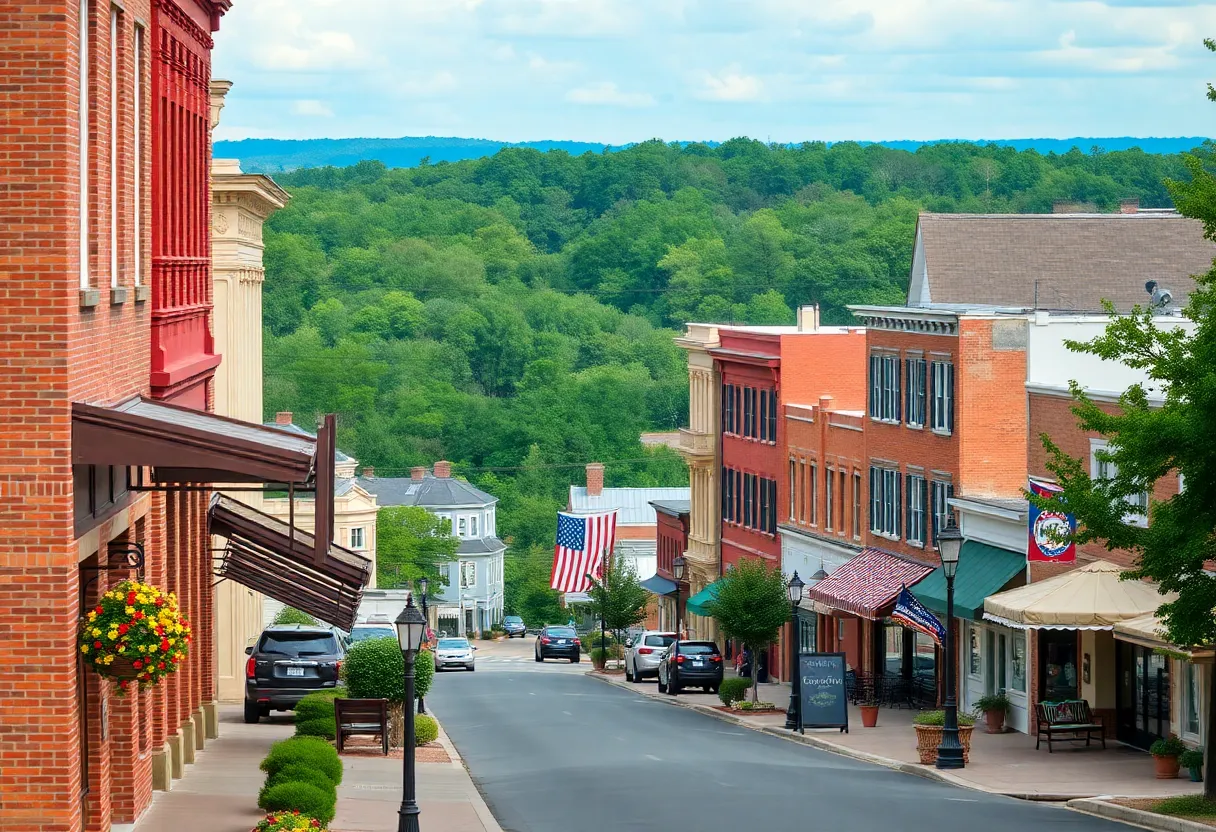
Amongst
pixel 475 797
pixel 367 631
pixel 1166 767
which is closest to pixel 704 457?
pixel 367 631

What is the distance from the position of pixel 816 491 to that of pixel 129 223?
3995 cm

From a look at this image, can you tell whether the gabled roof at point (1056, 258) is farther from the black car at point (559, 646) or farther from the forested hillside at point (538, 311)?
the forested hillside at point (538, 311)

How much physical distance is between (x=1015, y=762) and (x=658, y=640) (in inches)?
1095

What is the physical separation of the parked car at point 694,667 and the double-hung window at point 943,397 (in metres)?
10.6

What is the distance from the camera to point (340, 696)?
101ft

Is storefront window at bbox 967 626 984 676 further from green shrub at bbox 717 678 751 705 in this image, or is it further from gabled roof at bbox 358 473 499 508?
gabled roof at bbox 358 473 499 508

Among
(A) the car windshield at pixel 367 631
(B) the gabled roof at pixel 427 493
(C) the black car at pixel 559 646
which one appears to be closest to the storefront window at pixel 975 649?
(A) the car windshield at pixel 367 631

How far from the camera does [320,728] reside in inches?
1160

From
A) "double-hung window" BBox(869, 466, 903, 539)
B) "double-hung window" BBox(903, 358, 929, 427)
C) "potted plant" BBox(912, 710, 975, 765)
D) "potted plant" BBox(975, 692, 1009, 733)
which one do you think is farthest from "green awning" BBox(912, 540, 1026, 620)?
"potted plant" BBox(912, 710, 975, 765)

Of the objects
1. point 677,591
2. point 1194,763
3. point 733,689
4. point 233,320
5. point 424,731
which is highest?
point 233,320

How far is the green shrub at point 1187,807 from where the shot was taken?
931 inches

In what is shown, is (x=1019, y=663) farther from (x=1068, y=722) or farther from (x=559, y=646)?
(x=559, y=646)

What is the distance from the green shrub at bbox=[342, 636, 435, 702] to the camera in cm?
3103

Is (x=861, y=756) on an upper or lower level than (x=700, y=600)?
upper
